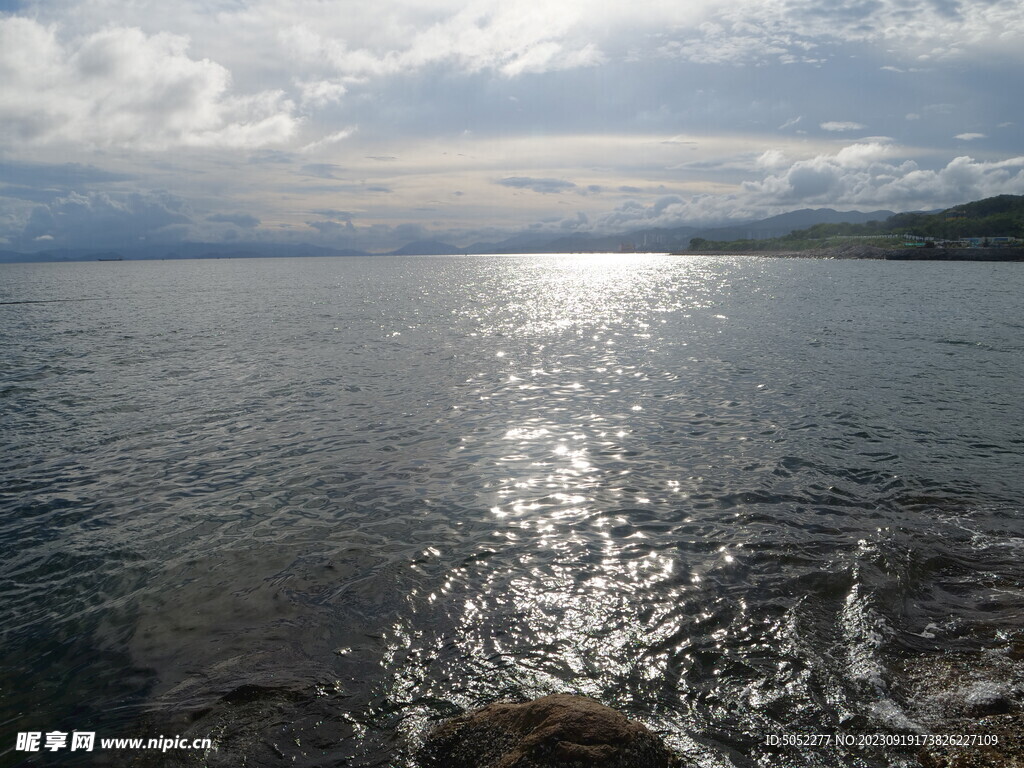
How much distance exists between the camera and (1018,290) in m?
87.9

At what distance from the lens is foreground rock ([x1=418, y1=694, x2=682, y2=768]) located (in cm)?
628

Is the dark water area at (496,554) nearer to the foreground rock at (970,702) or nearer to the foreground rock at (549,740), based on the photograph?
the foreground rock at (970,702)

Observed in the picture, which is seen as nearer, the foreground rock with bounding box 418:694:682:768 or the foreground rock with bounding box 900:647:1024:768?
the foreground rock with bounding box 418:694:682:768

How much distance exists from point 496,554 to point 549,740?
275 inches

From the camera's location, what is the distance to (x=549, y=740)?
6.36m

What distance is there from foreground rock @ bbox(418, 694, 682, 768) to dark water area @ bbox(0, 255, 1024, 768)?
2.84 ft

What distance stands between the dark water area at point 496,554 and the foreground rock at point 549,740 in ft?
2.84

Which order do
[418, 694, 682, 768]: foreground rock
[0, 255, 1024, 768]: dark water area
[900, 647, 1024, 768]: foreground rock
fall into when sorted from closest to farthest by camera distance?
[418, 694, 682, 768]: foreground rock → [900, 647, 1024, 768]: foreground rock → [0, 255, 1024, 768]: dark water area

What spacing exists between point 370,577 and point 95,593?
18.9 feet

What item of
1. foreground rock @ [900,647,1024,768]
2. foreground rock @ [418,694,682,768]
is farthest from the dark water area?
foreground rock @ [418,694,682,768]
